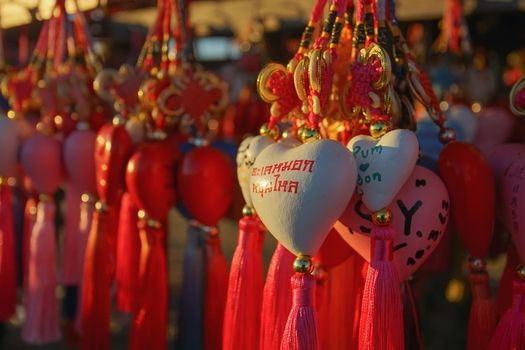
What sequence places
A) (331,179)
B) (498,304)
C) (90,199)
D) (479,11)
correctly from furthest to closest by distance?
1. (479,11)
2. (90,199)
3. (498,304)
4. (331,179)

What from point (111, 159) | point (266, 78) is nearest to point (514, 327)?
point (266, 78)

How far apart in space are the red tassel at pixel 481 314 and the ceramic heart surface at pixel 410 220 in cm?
10

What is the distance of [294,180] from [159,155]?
35 centimetres

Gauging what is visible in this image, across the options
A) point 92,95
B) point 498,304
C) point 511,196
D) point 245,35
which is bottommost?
point 498,304

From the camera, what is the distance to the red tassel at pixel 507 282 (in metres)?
0.77

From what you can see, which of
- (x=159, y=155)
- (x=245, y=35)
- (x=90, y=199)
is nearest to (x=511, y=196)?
(x=159, y=155)

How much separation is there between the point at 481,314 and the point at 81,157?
723 mm

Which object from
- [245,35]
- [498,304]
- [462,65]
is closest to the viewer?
[498,304]

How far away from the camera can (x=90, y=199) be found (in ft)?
3.70

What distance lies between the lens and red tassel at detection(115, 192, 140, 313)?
1.04m

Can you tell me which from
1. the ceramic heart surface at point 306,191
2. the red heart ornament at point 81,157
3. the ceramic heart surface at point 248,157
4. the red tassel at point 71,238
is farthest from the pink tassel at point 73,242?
the ceramic heart surface at point 306,191

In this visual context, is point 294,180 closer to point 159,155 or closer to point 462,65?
point 159,155

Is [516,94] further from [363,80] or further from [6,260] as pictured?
[6,260]

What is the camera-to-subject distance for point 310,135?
2.18ft
